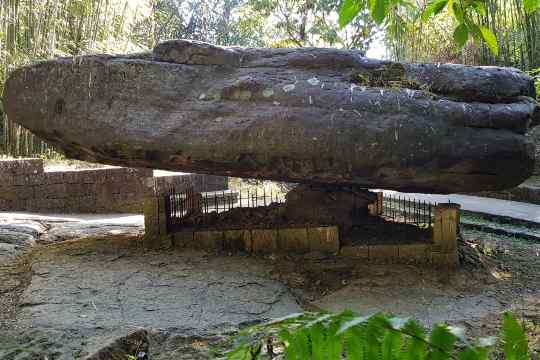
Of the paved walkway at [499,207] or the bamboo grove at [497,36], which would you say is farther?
the bamboo grove at [497,36]

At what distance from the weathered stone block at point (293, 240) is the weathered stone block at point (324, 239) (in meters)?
0.04

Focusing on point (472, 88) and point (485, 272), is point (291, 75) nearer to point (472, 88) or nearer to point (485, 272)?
point (472, 88)

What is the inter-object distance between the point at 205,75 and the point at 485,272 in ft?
9.09

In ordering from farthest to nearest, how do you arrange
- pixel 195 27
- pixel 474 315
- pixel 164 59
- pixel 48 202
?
1. pixel 195 27
2. pixel 48 202
3. pixel 164 59
4. pixel 474 315

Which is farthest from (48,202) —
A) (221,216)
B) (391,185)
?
(391,185)

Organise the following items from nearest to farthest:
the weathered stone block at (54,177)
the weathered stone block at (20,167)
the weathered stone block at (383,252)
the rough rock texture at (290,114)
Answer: the rough rock texture at (290,114) < the weathered stone block at (383,252) < the weathered stone block at (20,167) < the weathered stone block at (54,177)

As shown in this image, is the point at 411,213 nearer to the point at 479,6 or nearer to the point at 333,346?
the point at 479,6

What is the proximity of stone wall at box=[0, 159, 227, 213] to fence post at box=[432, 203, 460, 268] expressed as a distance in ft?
15.0

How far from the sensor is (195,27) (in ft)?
62.7

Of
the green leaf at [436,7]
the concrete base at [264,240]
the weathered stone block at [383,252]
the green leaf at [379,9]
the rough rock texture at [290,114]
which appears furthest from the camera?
the concrete base at [264,240]

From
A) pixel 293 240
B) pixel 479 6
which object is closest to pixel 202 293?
pixel 293 240

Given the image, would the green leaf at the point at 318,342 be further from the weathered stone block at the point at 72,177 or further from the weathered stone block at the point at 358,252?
the weathered stone block at the point at 72,177

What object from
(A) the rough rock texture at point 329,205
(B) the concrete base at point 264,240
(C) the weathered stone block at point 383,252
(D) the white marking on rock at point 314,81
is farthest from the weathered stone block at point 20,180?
(C) the weathered stone block at point 383,252

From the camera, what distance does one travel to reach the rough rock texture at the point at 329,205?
446 cm
